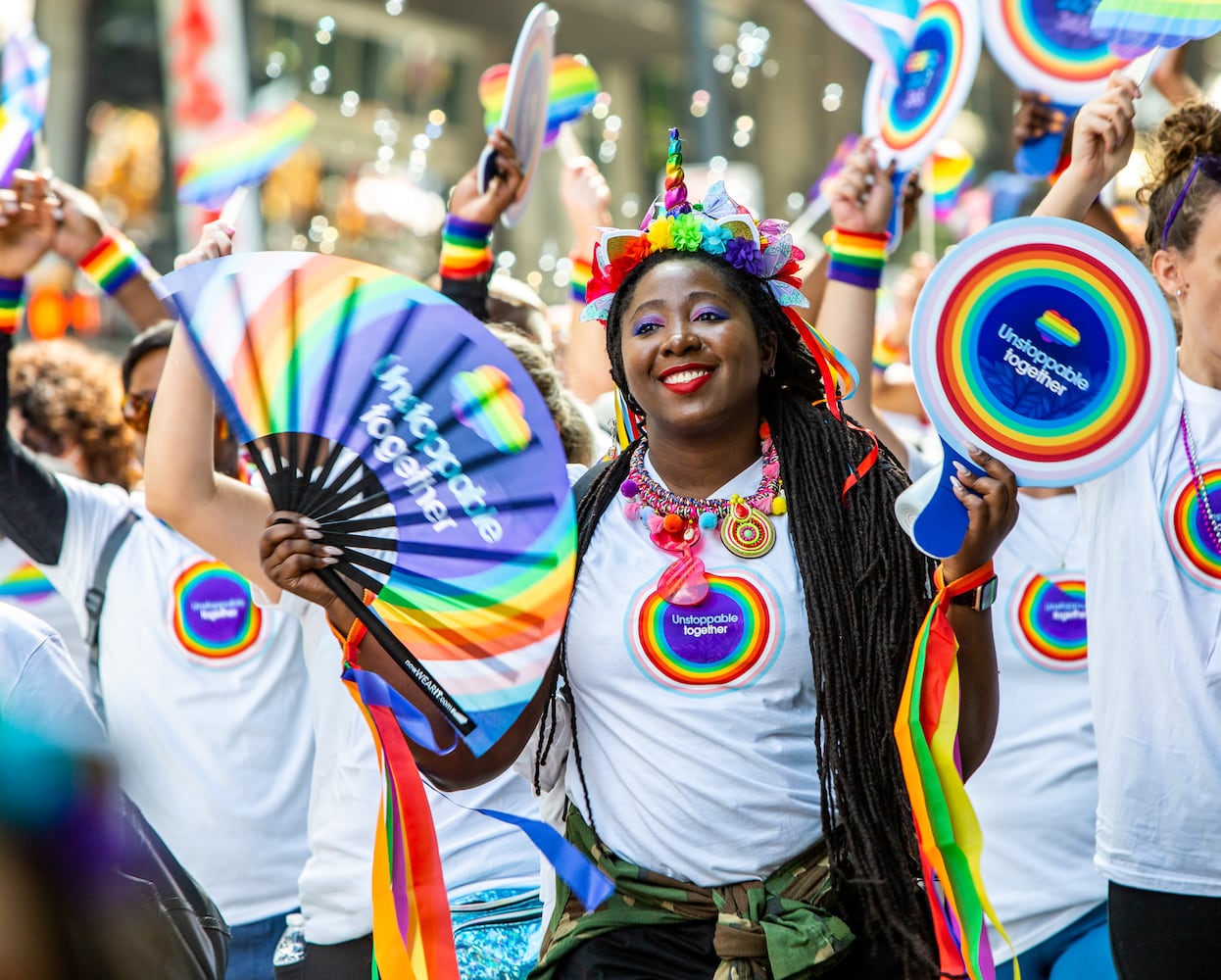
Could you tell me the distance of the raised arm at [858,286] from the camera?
2.95m

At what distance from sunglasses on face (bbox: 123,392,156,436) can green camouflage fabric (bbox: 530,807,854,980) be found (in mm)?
1645

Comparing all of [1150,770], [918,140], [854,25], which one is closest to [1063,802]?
[1150,770]

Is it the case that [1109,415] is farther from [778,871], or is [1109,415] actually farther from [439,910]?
[439,910]

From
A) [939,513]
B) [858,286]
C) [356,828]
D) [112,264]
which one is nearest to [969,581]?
[939,513]

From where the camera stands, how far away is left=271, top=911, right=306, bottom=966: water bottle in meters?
2.87

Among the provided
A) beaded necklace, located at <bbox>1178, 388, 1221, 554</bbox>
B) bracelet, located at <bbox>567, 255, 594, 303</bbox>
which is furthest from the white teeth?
bracelet, located at <bbox>567, 255, 594, 303</bbox>

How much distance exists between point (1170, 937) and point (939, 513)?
32.4 inches

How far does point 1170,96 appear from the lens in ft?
12.1

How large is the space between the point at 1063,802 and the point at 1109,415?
4.16 feet

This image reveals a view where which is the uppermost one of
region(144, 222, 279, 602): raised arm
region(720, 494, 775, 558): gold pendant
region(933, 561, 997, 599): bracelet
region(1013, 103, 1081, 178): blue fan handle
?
region(1013, 103, 1081, 178): blue fan handle

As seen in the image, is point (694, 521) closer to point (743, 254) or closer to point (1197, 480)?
point (743, 254)

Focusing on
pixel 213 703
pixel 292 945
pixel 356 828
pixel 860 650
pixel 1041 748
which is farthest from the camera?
pixel 213 703

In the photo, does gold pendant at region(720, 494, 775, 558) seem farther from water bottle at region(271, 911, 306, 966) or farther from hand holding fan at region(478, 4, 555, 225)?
hand holding fan at region(478, 4, 555, 225)

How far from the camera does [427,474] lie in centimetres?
205
